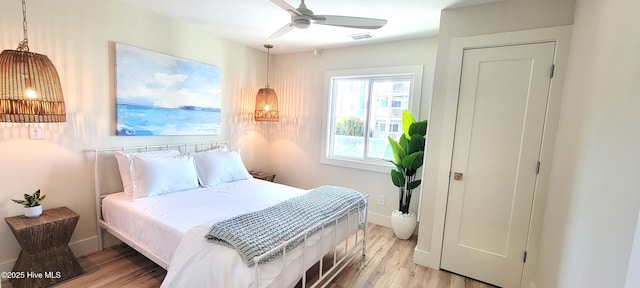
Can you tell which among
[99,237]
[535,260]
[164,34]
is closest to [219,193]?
[99,237]

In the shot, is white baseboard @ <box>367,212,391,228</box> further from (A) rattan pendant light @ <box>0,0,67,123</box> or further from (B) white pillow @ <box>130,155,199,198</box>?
(A) rattan pendant light @ <box>0,0,67,123</box>

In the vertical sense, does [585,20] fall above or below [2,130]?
above

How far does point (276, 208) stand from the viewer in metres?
2.08

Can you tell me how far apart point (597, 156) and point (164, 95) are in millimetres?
3552

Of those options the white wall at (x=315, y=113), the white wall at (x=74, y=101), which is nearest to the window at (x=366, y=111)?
the white wall at (x=315, y=113)

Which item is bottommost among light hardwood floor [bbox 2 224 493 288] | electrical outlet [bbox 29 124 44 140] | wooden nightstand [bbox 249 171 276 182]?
light hardwood floor [bbox 2 224 493 288]

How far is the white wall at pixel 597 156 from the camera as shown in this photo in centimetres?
97

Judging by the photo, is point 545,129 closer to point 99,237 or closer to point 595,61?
point 595,61

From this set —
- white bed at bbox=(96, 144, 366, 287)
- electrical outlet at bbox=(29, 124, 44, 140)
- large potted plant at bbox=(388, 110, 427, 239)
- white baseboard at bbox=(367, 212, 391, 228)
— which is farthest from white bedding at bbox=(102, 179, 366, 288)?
white baseboard at bbox=(367, 212, 391, 228)

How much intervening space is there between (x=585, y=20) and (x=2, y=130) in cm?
424

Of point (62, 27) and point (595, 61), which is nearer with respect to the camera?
point (595, 61)

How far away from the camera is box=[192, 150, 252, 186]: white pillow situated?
9.84 feet

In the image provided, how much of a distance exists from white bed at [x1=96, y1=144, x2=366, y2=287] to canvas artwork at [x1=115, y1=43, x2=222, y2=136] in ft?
1.12

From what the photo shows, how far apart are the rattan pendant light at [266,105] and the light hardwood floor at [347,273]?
7.41 ft
